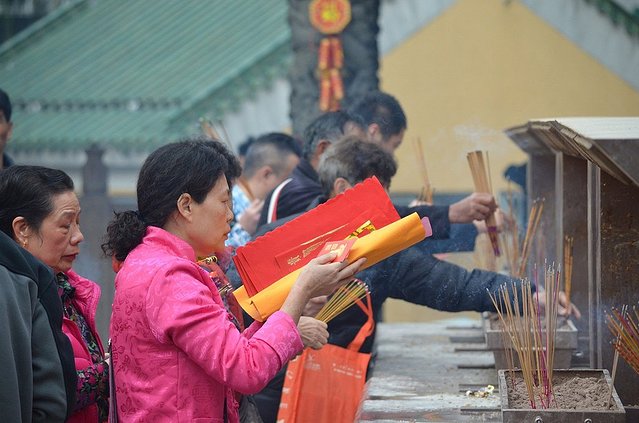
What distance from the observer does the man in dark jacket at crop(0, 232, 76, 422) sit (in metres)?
2.50

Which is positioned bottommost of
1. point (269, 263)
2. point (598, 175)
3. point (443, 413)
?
point (443, 413)

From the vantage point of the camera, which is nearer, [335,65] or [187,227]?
[187,227]

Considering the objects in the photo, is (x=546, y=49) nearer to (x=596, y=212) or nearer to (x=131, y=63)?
(x=131, y=63)

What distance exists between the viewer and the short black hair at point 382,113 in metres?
5.14

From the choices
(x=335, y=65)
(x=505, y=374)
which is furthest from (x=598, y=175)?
(x=335, y=65)

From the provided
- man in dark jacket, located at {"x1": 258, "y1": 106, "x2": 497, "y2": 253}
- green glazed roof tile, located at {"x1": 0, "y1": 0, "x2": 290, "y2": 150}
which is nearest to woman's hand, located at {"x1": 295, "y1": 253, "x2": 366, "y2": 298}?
man in dark jacket, located at {"x1": 258, "y1": 106, "x2": 497, "y2": 253}

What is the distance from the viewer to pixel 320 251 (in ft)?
9.34

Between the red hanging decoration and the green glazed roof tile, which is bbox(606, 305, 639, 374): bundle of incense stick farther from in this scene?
the green glazed roof tile

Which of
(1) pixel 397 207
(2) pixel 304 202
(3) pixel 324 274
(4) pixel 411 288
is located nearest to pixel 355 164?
(1) pixel 397 207

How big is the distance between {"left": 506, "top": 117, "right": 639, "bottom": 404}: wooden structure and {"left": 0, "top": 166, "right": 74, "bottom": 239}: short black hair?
1380 millimetres

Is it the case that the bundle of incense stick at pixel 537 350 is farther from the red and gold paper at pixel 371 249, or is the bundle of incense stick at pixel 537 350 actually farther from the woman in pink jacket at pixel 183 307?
the woman in pink jacket at pixel 183 307

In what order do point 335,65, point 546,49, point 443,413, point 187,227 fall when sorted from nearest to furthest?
point 187,227 < point 443,413 < point 335,65 < point 546,49

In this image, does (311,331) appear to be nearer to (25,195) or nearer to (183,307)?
(183,307)

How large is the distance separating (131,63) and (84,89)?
2.13 feet
